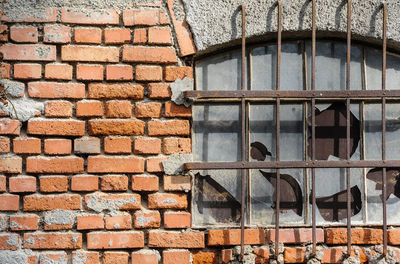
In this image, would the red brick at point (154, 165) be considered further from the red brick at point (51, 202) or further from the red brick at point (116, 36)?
the red brick at point (116, 36)

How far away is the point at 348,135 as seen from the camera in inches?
88.0

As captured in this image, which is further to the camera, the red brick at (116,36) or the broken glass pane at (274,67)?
the broken glass pane at (274,67)

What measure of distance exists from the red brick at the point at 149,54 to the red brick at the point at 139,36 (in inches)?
1.2

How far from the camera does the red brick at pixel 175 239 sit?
7.29 ft

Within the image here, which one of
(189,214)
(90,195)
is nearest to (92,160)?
(90,195)

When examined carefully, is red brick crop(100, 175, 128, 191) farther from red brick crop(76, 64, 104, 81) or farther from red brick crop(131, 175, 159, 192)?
red brick crop(76, 64, 104, 81)

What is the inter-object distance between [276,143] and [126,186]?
0.78 meters

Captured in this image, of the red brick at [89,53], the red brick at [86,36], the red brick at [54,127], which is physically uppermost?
the red brick at [86,36]

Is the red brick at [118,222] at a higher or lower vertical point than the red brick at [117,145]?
lower

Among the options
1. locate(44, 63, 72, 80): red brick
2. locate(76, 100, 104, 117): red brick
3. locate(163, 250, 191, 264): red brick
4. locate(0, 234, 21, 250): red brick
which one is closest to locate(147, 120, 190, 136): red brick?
locate(76, 100, 104, 117): red brick

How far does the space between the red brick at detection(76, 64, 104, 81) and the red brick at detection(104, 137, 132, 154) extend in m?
0.31

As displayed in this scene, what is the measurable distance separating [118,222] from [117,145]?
14.7 inches

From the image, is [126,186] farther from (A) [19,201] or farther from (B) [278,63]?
(B) [278,63]

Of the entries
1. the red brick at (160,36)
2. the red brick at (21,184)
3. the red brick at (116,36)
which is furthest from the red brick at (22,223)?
the red brick at (160,36)
